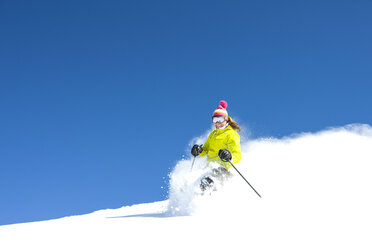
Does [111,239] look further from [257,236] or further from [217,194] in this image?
[217,194]

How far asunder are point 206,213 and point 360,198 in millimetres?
2471

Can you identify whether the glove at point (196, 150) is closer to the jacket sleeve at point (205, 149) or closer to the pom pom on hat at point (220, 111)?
the jacket sleeve at point (205, 149)

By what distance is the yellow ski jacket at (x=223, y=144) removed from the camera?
545 centimetres

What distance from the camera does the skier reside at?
5.13 m

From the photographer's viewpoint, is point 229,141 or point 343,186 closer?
point 229,141

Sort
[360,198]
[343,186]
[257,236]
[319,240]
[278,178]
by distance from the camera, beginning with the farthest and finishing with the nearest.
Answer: [278,178] → [343,186] → [360,198] → [257,236] → [319,240]

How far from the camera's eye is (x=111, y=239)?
320 centimetres

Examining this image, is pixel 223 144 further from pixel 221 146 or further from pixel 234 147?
pixel 234 147

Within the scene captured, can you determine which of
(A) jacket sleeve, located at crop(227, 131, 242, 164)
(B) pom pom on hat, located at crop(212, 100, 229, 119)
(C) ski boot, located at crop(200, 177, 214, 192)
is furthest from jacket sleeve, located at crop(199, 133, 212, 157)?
(C) ski boot, located at crop(200, 177, 214, 192)

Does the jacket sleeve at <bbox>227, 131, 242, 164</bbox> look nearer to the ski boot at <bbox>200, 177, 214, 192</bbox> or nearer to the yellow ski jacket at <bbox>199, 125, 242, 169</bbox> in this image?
the yellow ski jacket at <bbox>199, 125, 242, 169</bbox>

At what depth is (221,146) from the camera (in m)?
5.70

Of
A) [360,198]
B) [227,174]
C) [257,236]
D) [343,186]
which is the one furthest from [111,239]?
[343,186]

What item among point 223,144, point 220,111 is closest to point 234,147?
point 223,144

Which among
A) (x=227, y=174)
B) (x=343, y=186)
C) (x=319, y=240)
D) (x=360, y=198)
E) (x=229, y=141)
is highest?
(x=229, y=141)
